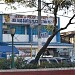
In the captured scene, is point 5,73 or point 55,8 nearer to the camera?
point 5,73

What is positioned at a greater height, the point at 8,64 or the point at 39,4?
the point at 39,4

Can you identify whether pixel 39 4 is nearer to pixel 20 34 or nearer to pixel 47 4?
pixel 47 4

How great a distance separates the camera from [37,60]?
19359 mm

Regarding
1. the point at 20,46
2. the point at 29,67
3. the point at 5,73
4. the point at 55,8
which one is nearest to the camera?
the point at 5,73

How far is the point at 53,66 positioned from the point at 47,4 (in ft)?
12.5

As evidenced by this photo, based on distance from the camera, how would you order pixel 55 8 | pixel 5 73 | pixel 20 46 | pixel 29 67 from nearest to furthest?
pixel 5 73, pixel 29 67, pixel 55 8, pixel 20 46

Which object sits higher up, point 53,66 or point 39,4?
point 39,4

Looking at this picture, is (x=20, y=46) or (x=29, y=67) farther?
(x=20, y=46)

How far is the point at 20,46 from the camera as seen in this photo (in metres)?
50.4

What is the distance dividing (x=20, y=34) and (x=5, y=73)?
36778mm

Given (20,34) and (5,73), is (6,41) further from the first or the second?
(5,73)

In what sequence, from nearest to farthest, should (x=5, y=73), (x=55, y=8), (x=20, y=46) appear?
(x=5, y=73) < (x=55, y=8) < (x=20, y=46)

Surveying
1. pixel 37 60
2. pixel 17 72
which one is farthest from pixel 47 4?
pixel 17 72

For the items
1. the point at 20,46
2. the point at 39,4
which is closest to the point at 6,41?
the point at 20,46
